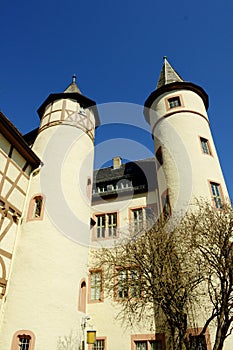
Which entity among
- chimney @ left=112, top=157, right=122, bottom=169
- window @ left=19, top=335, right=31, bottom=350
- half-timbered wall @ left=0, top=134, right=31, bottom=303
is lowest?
window @ left=19, top=335, right=31, bottom=350

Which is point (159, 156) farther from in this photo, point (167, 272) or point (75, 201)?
point (167, 272)

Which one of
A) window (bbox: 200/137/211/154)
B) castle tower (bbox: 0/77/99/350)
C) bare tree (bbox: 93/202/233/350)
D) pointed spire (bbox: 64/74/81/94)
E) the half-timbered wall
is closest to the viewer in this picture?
bare tree (bbox: 93/202/233/350)

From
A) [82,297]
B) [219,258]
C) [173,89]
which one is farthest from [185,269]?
[173,89]

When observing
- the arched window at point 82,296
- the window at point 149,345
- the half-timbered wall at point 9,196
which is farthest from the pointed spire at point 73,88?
the window at point 149,345

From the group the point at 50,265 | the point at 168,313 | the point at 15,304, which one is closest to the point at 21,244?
the point at 50,265

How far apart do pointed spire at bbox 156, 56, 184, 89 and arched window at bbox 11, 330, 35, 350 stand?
17683mm

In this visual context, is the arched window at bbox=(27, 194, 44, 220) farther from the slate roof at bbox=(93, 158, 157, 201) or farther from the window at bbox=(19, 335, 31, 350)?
the slate roof at bbox=(93, 158, 157, 201)

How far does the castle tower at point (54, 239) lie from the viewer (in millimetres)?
11430

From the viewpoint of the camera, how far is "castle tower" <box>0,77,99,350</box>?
450 inches

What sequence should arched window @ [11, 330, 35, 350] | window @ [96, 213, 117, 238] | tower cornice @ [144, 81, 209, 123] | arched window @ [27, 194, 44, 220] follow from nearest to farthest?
arched window @ [11, 330, 35, 350] < arched window @ [27, 194, 44, 220] < window @ [96, 213, 117, 238] < tower cornice @ [144, 81, 209, 123]

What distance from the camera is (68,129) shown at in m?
17.9

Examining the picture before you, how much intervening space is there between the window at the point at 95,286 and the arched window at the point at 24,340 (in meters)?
4.83

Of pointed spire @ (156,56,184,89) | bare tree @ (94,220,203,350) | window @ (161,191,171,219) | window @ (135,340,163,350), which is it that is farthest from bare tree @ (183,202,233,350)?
pointed spire @ (156,56,184,89)

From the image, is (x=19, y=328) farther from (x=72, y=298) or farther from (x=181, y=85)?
(x=181, y=85)
